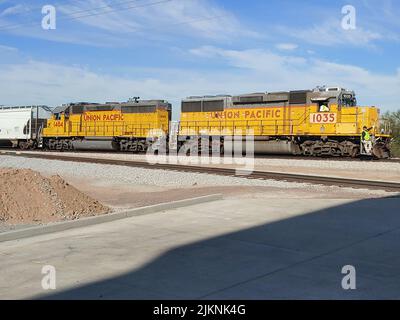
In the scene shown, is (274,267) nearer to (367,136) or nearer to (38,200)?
(38,200)

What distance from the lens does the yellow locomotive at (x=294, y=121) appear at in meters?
24.7

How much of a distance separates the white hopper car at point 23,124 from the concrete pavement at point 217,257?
112 ft

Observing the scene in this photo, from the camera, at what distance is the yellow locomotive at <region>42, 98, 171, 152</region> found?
32.5 m

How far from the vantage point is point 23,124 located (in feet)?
133

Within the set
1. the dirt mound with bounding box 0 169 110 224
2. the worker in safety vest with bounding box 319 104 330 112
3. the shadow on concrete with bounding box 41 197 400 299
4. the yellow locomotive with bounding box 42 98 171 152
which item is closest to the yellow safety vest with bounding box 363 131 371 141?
the worker in safety vest with bounding box 319 104 330 112

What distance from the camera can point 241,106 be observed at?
93.6ft

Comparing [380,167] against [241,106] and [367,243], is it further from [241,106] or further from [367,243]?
[367,243]

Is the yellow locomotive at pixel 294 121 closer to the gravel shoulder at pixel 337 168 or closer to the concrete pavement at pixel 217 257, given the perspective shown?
the gravel shoulder at pixel 337 168

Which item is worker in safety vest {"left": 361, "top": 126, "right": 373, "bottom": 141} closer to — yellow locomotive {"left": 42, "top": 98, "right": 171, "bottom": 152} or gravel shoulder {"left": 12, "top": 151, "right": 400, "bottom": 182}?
gravel shoulder {"left": 12, "top": 151, "right": 400, "bottom": 182}

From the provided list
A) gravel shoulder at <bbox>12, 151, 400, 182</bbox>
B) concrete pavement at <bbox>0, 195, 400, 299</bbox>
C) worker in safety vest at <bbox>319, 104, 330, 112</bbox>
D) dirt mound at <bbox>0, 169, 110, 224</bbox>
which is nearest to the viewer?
concrete pavement at <bbox>0, 195, 400, 299</bbox>

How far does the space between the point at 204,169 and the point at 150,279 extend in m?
15.3

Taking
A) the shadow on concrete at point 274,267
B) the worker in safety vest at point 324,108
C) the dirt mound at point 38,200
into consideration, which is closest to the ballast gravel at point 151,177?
the shadow on concrete at point 274,267

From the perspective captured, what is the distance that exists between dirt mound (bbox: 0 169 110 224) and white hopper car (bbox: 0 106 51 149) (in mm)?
31527
